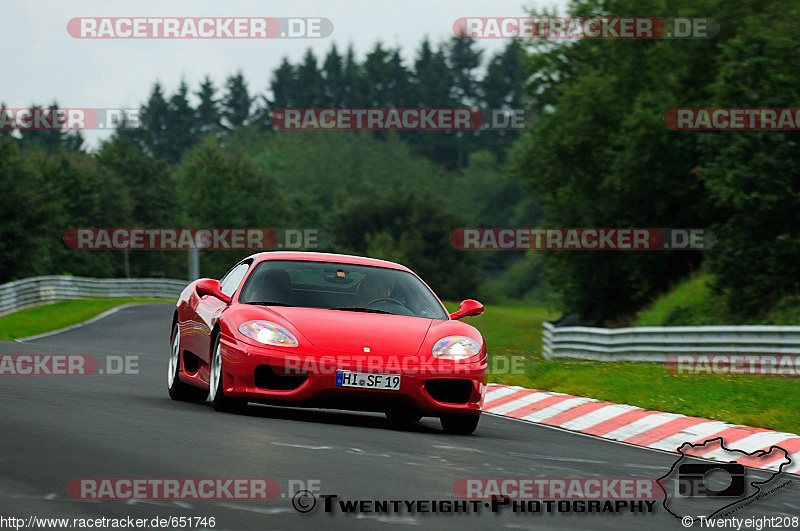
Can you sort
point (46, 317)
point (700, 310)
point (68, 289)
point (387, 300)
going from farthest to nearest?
point (68, 289), point (46, 317), point (700, 310), point (387, 300)

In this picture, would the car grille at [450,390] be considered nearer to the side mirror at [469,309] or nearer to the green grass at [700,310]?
the side mirror at [469,309]

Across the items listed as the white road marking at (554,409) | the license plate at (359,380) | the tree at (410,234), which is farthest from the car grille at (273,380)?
the tree at (410,234)

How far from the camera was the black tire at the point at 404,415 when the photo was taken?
999cm

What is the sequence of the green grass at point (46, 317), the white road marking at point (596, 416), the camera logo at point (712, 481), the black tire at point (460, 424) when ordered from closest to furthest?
the camera logo at point (712, 481), the black tire at point (460, 424), the white road marking at point (596, 416), the green grass at point (46, 317)

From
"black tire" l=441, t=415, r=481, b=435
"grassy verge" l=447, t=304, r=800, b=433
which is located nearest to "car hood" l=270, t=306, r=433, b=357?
"black tire" l=441, t=415, r=481, b=435

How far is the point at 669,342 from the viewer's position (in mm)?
22469

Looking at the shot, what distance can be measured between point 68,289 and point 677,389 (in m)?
39.9

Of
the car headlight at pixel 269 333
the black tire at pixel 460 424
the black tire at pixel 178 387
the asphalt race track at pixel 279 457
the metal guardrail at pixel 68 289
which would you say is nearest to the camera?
the asphalt race track at pixel 279 457

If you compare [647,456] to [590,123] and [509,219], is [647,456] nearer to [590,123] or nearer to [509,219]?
[590,123]

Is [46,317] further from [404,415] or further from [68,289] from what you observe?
[404,415]

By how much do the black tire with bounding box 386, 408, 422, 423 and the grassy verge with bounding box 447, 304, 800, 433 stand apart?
8.06 ft

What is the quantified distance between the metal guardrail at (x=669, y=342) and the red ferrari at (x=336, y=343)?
1055 centimetres

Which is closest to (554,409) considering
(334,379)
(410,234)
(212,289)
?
(334,379)

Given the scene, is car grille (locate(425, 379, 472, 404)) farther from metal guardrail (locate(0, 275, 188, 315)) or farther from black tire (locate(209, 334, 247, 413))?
metal guardrail (locate(0, 275, 188, 315))
